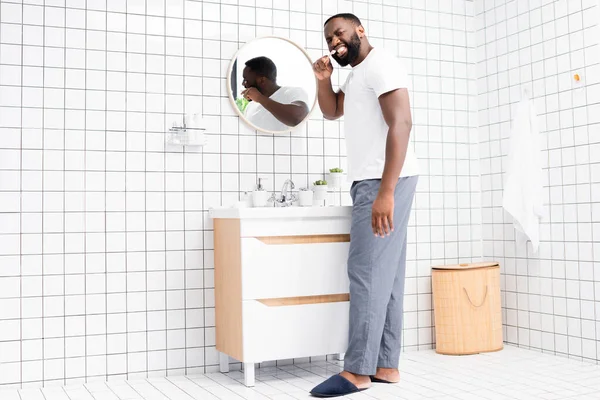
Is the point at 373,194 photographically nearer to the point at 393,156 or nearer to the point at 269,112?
the point at 393,156

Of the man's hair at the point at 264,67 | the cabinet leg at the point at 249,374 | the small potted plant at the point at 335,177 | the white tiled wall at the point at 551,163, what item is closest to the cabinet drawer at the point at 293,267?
the cabinet leg at the point at 249,374

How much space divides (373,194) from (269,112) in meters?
0.89

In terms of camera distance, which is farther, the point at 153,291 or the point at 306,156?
the point at 306,156

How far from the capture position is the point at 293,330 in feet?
9.46

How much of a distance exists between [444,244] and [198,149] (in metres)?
1.56

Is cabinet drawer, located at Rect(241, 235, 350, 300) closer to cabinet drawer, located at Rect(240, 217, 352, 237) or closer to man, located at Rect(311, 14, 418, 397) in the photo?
cabinet drawer, located at Rect(240, 217, 352, 237)

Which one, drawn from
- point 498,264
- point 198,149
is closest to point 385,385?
point 498,264

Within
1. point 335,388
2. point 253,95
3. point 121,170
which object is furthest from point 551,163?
point 121,170

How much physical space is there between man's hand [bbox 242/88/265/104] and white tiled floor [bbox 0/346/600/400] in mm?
1368

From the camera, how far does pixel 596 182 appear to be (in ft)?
10.5

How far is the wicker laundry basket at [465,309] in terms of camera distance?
3.50 metres

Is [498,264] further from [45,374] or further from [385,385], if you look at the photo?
[45,374]

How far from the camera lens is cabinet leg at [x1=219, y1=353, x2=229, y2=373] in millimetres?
3209

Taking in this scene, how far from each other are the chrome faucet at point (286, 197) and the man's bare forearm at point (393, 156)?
766 mm
